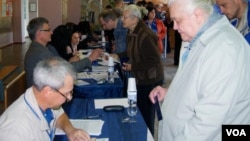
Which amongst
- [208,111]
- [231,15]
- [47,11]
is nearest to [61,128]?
[208,111]

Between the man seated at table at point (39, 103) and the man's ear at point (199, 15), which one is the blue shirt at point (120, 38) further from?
the man's ear at point (199, 15)

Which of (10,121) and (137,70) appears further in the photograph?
(137,70)

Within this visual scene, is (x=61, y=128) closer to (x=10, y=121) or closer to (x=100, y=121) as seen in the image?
(x=100, y=121)

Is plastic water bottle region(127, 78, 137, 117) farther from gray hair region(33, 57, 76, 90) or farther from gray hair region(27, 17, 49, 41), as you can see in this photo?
gray hair region(27, 17, 49, 41)

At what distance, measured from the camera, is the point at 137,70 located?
3.62 m

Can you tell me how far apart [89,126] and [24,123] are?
0.63m

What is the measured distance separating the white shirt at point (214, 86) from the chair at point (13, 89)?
3.64 ft

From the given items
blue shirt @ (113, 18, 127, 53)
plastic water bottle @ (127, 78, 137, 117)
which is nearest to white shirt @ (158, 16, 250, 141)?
plastic water bottle @ (127, 78, 137, 117)

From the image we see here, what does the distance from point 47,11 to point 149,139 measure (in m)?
5.75

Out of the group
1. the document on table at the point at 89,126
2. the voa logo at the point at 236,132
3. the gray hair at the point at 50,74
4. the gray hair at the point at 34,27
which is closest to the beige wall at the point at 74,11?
the gray hair at the point at 34,27

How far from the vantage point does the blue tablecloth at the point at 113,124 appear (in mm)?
2027

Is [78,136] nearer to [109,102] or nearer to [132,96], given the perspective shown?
[132,96]

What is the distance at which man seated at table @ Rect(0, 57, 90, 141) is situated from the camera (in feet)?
5.21

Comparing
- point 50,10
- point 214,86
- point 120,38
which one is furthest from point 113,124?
point 50,10
